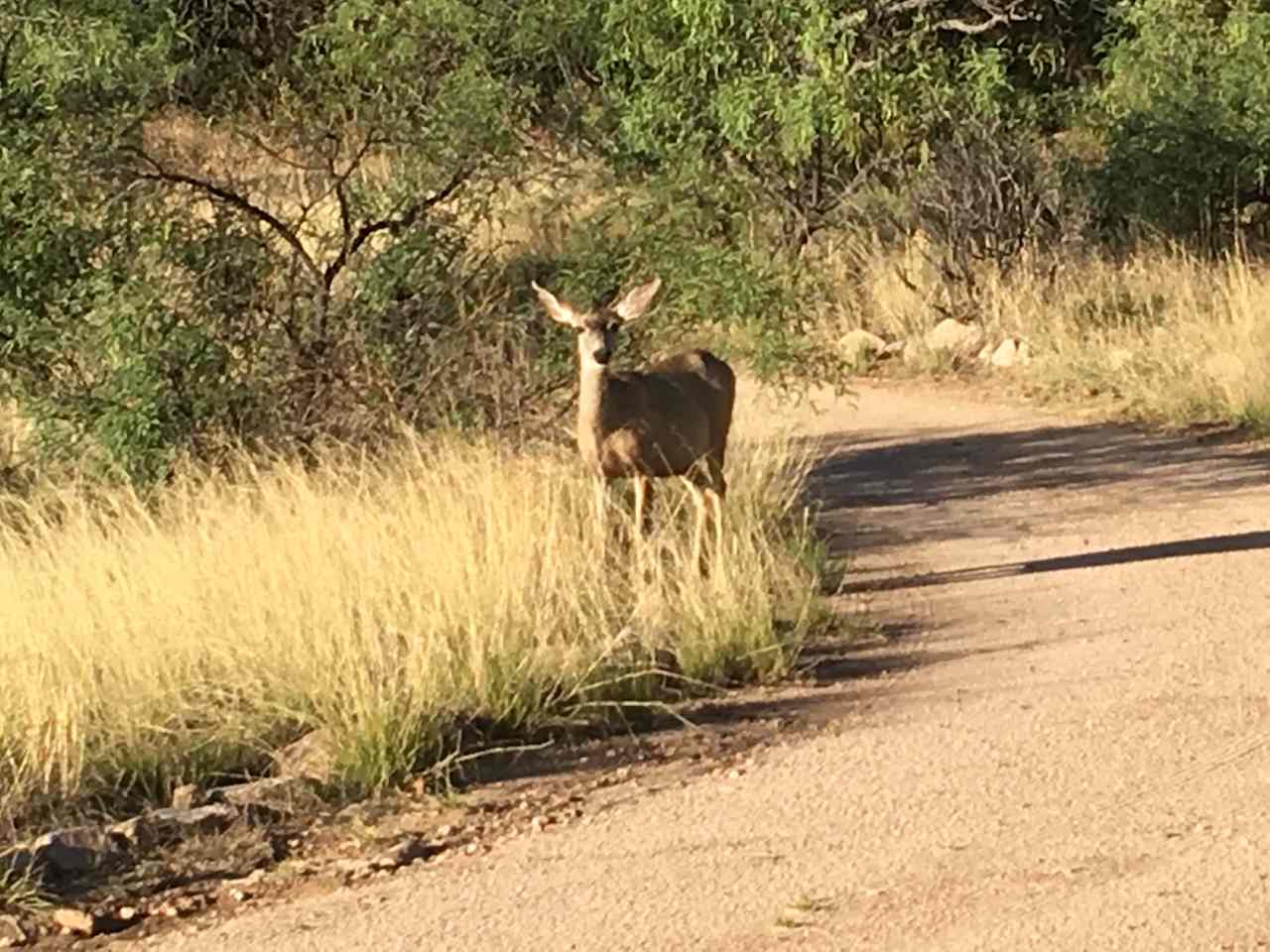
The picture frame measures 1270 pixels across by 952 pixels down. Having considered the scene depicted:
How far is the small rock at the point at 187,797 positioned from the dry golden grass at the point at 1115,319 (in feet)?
32.8

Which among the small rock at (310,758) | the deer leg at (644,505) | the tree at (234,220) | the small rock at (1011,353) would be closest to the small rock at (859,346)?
the small rock at (1011,353)

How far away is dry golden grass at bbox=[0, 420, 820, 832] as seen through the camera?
8.38 meters

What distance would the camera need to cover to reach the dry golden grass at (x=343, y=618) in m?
8.38

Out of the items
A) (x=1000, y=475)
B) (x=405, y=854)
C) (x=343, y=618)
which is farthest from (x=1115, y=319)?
(x=405, y=854)

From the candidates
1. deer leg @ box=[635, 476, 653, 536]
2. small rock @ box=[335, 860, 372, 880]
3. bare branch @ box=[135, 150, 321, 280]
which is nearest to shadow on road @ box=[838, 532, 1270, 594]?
deer leg @ box=[635, 476, 653, 536]

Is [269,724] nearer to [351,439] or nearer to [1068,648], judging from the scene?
[1068,648]

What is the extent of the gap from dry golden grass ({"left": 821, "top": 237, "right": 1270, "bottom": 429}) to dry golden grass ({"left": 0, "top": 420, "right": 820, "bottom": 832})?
6107 millimetres

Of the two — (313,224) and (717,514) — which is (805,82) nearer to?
(313,224)

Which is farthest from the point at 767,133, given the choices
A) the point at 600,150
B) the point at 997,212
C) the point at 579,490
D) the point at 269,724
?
the point at 269,724

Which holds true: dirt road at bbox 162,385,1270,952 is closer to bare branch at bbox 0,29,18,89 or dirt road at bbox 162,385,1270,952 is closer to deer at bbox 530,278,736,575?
deer at bbox 530,278,736,575

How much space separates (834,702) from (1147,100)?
14.5 m

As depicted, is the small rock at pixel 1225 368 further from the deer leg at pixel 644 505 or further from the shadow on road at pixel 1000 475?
the deer leg at pixel 644 505

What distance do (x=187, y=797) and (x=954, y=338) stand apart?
13.3 meters

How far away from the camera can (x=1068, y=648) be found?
9.88 m
